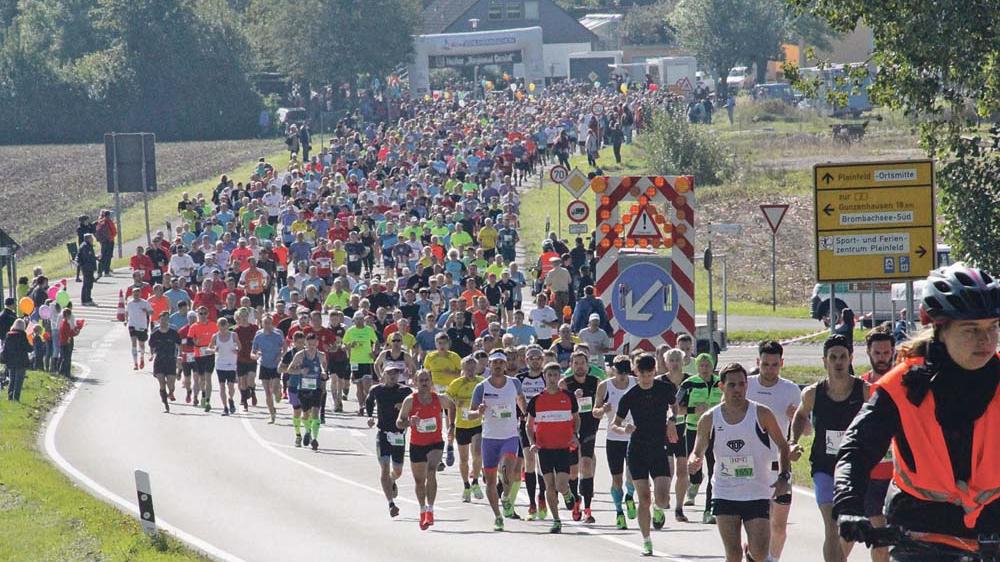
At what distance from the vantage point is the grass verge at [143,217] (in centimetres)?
5244

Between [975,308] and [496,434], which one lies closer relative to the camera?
[975,308]

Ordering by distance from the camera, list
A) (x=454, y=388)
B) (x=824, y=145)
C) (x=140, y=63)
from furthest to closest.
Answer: (x=140, y=63), (x=824, y=145), (x=454, y=388)

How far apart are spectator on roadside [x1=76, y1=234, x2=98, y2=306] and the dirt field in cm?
1434

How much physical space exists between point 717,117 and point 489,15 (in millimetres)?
53792

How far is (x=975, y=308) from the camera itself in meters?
5.85

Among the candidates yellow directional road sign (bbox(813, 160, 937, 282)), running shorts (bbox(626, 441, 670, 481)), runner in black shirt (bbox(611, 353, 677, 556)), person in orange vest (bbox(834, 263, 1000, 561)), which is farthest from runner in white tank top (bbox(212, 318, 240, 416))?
person in orange vest (bbox(834, 263, 1000, 561))

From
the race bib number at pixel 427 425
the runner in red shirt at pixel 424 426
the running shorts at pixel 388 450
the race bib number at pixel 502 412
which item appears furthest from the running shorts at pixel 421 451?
the race bib number at pixel 502 412

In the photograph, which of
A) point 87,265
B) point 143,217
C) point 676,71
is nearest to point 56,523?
point 87,265

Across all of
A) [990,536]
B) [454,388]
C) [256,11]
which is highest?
[256,11]

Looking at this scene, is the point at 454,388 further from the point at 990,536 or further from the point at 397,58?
the point at 397,58

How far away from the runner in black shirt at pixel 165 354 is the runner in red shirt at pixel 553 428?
13.5 meters

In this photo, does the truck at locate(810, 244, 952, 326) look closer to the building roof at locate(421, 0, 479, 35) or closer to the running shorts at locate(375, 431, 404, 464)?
the running shorts at locate(375, 431, 404, 464)

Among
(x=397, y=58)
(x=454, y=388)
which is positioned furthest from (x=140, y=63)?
(x=454, y=388)

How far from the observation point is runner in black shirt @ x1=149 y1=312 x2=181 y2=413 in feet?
97.5
